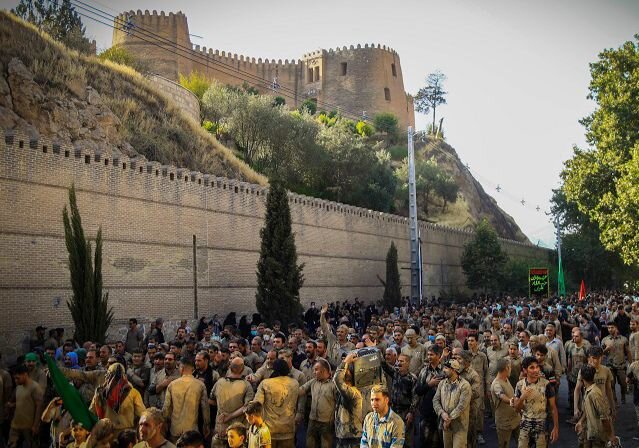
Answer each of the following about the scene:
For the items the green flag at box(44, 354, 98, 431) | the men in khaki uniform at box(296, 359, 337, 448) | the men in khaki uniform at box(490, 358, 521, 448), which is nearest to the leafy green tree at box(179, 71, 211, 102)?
the men in khaki uniform at box(490, 358, 521, 448)

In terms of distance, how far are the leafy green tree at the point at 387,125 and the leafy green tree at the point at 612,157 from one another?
120ft

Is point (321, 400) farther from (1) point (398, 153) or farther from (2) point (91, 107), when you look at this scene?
(1) point (398, 153)

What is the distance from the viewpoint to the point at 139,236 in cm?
2130

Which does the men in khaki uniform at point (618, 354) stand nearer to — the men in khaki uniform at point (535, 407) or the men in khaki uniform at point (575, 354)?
the men in khaki uniform at point (575, 354)

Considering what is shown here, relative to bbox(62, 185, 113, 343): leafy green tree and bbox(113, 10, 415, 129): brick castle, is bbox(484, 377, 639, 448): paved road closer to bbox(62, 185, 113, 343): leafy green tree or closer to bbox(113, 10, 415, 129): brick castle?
bbox(62, 185, 113, 343): leafy green tree

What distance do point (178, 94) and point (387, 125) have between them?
3086 centimetres

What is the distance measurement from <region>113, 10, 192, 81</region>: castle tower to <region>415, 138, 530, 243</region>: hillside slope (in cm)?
2287

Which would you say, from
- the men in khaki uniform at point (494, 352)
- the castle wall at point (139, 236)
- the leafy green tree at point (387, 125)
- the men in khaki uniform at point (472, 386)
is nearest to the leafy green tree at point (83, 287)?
the castle wall at point (139, 236)

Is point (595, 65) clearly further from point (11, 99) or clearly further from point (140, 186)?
point (11, 99)

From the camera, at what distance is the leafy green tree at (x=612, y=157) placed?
27000mm

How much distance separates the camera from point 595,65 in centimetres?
2977

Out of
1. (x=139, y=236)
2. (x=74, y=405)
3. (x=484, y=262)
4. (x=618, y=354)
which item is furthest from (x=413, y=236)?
(x=74, y=405)

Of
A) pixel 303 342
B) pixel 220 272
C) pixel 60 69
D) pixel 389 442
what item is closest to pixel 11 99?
pixel 60 69

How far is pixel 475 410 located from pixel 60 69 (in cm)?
2331
